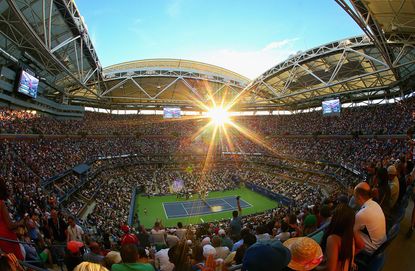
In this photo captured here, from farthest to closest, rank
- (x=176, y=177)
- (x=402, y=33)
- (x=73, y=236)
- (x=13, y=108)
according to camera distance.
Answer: (x=176, y=177), (x=13, y=108), (x=402, y=33), (x=73, y=236)

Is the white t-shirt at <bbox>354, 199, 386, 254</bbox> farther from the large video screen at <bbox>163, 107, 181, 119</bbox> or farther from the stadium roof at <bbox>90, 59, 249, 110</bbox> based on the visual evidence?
the large video screen at <bbox>163, 107, 181, 119</bbox>

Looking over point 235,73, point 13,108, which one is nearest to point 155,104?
point 235,73

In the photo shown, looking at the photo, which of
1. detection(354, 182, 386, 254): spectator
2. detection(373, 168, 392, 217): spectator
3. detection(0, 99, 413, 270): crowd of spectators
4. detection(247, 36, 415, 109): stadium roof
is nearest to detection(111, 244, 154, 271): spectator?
detection(0, 99, 413, 270): crowd of spectators

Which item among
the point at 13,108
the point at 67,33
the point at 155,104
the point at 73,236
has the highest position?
the point at 67,33

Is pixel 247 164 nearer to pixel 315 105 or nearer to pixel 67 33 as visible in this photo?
pixel 315 105

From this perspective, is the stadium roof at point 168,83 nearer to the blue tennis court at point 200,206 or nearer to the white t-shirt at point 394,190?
the blue tennis court at point 200,206

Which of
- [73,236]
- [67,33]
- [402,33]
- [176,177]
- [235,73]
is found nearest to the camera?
[73,236]
